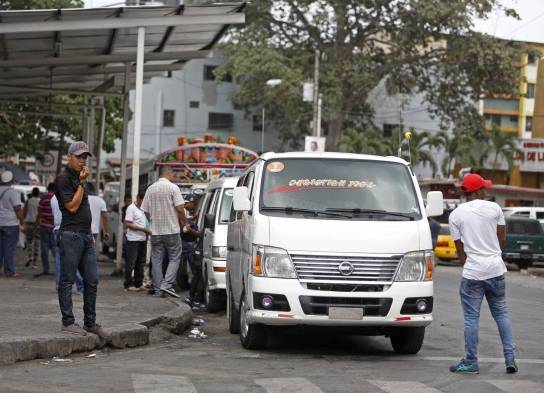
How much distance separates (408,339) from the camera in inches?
460

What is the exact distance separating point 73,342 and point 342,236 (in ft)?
9.50

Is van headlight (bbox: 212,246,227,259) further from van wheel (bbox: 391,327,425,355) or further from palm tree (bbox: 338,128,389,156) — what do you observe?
palm tree (bbox: 338,128,389,156)

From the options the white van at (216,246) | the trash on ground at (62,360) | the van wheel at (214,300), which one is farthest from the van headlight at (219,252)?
the trash on ground at (62,360)

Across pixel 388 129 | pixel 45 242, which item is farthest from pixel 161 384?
pixel 388 129

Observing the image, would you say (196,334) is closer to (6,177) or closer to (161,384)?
(161,384)

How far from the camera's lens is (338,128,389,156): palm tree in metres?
63.8

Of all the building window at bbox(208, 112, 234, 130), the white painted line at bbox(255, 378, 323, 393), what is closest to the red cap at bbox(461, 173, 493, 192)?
the white painted line at bbox(255, 378, 323, 393)

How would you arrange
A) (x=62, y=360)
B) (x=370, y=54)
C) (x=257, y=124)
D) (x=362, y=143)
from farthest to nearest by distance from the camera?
(x=257, y=124) → (x=362, y=143) → (x=370, y=54) → (x=62, y=360)

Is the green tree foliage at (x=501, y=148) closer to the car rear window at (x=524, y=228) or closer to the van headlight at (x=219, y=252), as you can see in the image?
the car rear window at (x=524, y=228)

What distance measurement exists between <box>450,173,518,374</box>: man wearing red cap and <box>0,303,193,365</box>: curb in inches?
142

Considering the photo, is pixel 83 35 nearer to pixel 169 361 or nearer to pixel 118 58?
pixel 118 58

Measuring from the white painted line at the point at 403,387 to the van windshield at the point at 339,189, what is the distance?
2.51m

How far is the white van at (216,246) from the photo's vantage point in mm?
16016

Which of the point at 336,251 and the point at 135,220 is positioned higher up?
the point at 336,251
